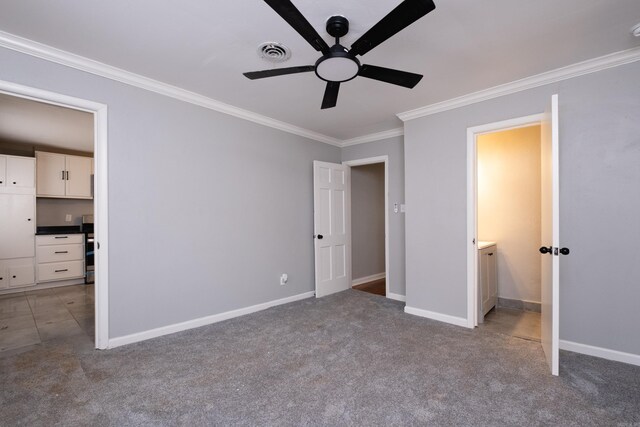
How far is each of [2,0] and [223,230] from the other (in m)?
2.33

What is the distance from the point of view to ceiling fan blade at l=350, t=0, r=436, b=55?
1302 mm

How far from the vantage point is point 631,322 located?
2.32 meters

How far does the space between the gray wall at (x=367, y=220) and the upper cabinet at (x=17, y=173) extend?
5404 mm

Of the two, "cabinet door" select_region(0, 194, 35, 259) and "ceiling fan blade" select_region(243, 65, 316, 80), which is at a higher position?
"ceiling fan blade" select_region(243, 65, 316, 80)

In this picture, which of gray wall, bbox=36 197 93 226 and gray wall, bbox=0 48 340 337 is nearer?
gray wall, bbox=0 48 340 337

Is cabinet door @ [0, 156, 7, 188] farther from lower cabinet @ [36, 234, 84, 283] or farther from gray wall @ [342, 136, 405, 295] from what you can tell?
gray wall @ [342, 136, 405, 295]

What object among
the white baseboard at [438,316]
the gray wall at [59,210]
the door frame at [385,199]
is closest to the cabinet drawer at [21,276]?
the gray wall at [59,210]

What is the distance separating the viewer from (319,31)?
79.7 inches

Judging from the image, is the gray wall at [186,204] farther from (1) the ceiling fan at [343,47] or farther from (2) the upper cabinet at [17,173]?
(2) the upper cabinet at [17,173]

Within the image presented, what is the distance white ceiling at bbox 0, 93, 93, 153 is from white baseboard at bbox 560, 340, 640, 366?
218 inches

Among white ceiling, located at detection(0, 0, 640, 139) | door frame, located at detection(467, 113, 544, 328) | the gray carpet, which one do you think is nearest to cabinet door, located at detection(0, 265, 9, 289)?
the gray carpet

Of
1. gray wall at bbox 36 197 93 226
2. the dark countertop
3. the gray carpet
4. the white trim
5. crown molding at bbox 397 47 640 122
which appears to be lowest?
the gray carpet

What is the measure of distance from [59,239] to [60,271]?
0.55 meters

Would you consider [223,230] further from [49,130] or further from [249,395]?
[49,130]
